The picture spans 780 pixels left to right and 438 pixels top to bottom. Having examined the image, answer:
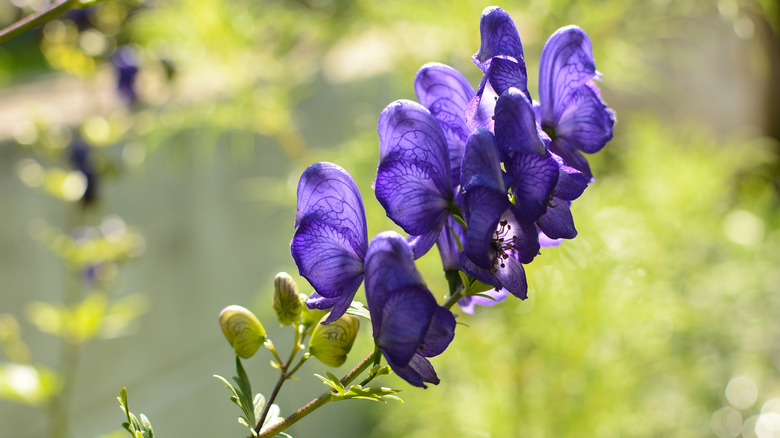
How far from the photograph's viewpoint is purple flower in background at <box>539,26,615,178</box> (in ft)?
0.99

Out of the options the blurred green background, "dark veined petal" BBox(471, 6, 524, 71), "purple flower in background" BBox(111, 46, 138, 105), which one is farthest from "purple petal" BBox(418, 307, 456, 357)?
"purple flower in background" BBox(111, 46, 138, 105)

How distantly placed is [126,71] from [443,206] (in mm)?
1007

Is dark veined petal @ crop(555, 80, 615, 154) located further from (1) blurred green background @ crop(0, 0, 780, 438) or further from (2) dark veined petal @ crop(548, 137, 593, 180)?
(1) blurred green background @ crop(0, 0, 780, 438)

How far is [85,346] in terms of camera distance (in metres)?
1.19

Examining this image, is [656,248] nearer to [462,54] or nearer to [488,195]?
[462,54]

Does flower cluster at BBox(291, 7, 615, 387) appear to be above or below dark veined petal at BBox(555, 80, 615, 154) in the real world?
below

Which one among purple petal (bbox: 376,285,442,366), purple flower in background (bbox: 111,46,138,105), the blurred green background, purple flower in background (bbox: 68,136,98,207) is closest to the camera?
purple petal (bbox: 376,285,442,366)

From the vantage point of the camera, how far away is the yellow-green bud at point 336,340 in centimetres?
26

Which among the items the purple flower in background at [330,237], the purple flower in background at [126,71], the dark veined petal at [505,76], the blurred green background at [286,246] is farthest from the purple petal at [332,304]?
the purple flower in background at [126,71]

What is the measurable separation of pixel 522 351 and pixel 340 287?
914mm

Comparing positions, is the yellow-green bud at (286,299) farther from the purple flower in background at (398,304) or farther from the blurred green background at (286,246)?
the blurred green background at (286,246)

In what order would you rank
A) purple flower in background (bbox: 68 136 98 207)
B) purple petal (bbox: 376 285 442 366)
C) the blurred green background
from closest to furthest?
purple petal (bbox: 376 285 442 366)
purple flower in background (bbox: 68 136 98 207)
the blurred green background

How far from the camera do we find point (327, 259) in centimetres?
25

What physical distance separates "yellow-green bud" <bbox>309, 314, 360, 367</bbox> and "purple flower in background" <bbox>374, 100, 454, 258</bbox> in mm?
47
